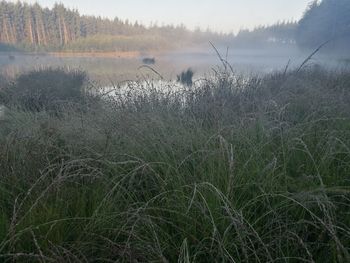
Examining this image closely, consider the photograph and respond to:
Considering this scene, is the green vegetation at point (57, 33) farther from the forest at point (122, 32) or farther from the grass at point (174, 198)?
the grass at point (174, 198)

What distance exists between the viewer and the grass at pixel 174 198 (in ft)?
4.66

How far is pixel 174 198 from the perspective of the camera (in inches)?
71.1

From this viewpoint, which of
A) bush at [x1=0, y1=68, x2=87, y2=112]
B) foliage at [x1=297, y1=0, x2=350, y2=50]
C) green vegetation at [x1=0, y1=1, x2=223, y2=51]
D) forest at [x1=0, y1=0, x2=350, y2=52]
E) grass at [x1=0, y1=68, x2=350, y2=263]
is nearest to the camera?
grass at [x1=0, y1=68, x2=350, y2=263]

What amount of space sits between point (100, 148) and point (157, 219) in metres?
0.95

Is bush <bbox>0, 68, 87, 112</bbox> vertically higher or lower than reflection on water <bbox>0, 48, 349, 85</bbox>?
higher

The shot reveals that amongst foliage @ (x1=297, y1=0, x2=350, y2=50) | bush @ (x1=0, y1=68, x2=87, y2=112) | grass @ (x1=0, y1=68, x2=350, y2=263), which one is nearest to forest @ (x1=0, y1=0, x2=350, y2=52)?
foliage @ (x1=297, y1=0, x2=350, y2=50)

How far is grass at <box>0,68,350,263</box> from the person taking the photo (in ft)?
4.66

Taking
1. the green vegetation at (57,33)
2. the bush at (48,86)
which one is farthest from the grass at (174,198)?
the green vegetation at (57,33)

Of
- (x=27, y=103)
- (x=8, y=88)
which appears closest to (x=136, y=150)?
(x=27, y=103)

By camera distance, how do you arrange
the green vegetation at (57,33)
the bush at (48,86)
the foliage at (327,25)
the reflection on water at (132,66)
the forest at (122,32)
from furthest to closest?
the green vegetation at (57,33) < the forest at (122,32) < the foliage at (327,25) < the reflection on water at (132,66) < the bush at (48,86)

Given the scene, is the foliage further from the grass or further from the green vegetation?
the grass

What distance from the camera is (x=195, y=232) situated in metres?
1.55

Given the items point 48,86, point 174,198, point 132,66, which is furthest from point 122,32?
point 174,198

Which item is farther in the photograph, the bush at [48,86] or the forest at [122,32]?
the forest at [122,32]
